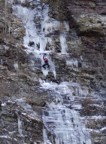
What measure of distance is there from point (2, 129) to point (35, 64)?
5272 millimetres

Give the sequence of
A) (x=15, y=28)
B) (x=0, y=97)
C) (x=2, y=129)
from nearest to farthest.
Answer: (x=2, y=129), (x=0, y=97), (x=15, y=28)

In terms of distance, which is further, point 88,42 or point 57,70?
point 88,42

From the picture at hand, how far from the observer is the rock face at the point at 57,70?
19.4 metres

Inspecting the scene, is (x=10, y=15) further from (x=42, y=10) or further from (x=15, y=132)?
(x=15, y=132)

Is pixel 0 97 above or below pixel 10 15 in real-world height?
below

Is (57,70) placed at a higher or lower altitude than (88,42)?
lower

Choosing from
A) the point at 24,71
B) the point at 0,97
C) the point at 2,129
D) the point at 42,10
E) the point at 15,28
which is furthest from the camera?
the point at 42,10

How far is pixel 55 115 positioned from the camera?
20.2 meters

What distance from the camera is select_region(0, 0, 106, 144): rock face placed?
63.7ft

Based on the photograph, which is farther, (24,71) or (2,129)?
(24,71)

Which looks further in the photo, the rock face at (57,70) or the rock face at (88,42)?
the rock face at (88,42)

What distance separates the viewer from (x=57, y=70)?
23172 mm

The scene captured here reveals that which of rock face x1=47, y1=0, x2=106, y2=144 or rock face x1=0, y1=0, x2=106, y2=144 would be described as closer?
rock face x1=0, y1=0, x2=106, y2=144

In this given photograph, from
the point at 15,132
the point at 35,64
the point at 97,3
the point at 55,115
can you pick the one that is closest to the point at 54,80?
the point at 35,64
